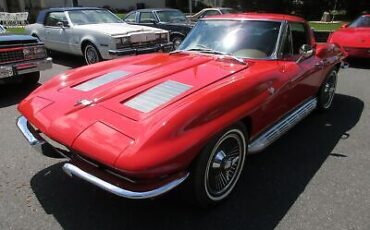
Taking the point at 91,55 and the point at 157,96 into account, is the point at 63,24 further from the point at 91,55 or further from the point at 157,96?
the point at 157,96

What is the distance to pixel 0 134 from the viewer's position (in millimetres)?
4801

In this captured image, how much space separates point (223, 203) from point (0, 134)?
3127 mm

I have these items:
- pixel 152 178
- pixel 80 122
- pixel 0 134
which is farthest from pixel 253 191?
pixel 0 134

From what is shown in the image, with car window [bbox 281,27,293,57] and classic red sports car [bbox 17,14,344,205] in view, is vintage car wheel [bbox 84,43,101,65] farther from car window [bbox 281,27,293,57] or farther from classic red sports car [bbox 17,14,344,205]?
car window [bbox 281,27,293,57]

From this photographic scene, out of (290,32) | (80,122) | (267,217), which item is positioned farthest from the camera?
(290,32)

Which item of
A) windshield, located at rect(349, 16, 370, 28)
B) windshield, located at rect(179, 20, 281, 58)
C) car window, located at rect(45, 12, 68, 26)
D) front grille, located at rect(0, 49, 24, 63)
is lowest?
front grille, located at rect(0, 49, 24, 63)

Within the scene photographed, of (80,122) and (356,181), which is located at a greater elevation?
(80,122)

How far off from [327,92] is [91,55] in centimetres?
568

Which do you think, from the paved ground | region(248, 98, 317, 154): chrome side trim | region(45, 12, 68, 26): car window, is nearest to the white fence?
region(45, 12, 68, 26): car window

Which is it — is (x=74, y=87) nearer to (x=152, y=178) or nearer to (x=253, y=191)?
(x=152, y=178)

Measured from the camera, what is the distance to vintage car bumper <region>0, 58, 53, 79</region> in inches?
250

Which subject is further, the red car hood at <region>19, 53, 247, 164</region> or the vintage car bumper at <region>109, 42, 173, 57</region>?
the vintage car bumper at <region>109, 42, 173, 57</region>

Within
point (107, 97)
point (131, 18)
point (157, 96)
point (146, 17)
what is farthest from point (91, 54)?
point (157, 96)

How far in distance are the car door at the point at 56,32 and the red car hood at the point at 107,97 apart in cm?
579
